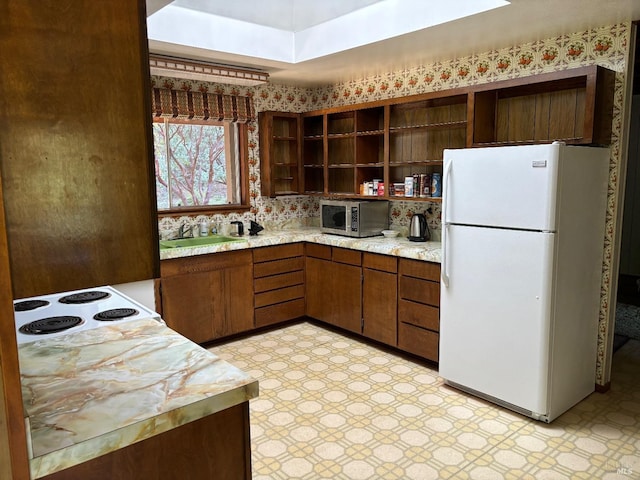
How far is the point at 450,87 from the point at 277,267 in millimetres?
2179

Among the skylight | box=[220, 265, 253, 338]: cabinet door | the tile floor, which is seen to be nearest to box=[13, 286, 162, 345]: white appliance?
the tile floor

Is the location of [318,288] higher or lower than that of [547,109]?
lower

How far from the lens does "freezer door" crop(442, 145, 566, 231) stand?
264cm

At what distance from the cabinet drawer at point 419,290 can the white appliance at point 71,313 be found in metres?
2.07

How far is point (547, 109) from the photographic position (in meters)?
3.29

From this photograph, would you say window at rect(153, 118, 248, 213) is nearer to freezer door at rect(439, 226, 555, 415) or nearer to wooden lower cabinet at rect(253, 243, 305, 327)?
wooden lower cabinet at rect(253, 243, 305, 327)

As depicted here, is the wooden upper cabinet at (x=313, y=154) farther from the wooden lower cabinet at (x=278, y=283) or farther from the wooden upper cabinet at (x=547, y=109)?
the wooden upper cabinet at (x=547, y=109)

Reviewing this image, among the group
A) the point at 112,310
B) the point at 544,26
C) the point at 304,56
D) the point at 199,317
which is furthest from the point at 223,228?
the point at 544,26

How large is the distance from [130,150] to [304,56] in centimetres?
297

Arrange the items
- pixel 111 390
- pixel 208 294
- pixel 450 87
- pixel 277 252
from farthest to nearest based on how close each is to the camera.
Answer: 1. pixel 277 252
2. pixel 208 294
3. pixel 450 87
4. pixel 111 390

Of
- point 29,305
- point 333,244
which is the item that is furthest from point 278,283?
point 29,305

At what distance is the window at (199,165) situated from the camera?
427 centimetres

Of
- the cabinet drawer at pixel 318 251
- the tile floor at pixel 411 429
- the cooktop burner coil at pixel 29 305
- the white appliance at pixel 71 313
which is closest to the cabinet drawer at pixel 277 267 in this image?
the cabinet drawer at pixel 318 251

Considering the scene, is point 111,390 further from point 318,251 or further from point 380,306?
point 318,251
